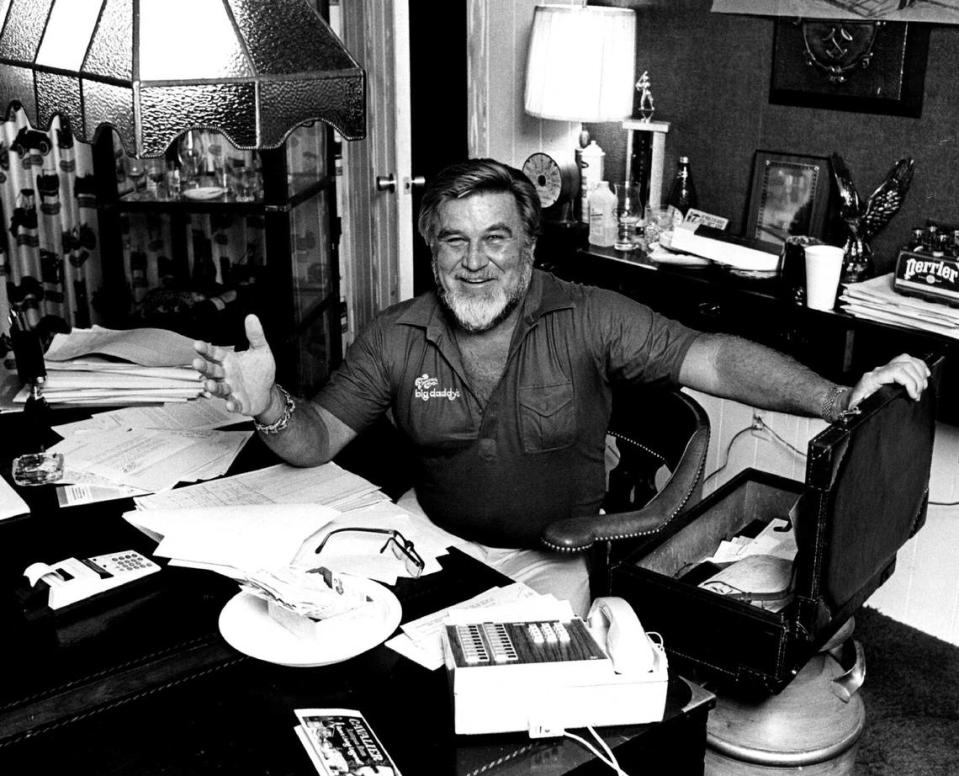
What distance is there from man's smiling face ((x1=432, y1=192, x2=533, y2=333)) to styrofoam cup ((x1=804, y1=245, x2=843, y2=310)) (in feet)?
2.57

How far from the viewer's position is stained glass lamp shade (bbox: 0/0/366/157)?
1.21 meters

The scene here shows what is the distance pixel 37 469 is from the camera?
2100mm

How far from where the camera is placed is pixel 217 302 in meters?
3.52

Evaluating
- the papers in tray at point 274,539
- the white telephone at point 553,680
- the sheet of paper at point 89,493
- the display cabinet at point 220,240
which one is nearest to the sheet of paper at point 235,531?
the papers in tray at point 274,539

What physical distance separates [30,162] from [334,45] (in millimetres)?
2733

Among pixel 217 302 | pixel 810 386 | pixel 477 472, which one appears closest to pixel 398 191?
pixel 217 302

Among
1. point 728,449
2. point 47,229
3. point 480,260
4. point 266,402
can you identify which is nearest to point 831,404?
point 480,260

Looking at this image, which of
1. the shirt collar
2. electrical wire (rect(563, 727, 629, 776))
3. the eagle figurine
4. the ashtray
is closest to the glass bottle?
the eagle figurine

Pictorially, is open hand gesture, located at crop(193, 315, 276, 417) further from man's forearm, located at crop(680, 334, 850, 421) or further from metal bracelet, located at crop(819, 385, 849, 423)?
metal bracelet, located at crop(819, 385, 849, 423)

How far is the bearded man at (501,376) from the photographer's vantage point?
2.26 m

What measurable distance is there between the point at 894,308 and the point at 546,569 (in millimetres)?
1053

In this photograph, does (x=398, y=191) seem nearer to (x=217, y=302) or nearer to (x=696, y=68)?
(x=217, y=302)

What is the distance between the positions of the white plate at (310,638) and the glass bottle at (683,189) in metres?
1.95

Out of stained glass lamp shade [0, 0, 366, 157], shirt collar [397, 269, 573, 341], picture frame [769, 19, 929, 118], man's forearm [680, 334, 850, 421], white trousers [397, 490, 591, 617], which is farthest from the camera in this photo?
picture frame [769, 19, 929, 118]
